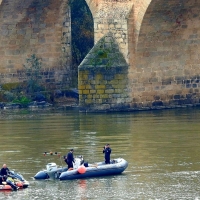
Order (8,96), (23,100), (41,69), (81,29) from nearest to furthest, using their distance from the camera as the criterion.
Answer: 1. (23,100)
2. (8,96)
3. (41,69)
4. (81,29)

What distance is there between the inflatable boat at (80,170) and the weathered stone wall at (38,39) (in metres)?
20.1

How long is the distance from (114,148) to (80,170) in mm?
4480

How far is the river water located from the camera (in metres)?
29.9

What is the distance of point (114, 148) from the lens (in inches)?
1421

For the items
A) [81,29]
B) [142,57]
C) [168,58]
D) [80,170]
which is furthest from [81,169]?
[81,29]

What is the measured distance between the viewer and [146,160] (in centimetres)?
3391

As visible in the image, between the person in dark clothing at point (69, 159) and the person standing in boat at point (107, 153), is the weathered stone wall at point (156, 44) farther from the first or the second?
the person in dark clothing at point (69, 159)

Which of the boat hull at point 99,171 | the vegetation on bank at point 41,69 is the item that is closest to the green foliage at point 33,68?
the vegetation on bank at point 41,69

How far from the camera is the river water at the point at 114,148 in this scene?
29.9m

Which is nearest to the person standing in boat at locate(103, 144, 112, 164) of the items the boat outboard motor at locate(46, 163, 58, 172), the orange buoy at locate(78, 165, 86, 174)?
the orange buoy at locate(78, 165, 86, 174)

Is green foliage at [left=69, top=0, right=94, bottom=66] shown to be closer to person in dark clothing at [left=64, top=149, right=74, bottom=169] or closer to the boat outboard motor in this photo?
person in dark clothing at [left=64, top=149, right=74, bottom=169]

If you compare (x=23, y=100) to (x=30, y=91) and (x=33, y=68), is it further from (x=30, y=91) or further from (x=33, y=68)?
(x=33, y=68)

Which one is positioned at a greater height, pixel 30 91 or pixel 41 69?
pixel 41 69

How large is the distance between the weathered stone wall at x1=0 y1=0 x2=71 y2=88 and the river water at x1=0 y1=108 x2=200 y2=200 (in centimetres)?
512
